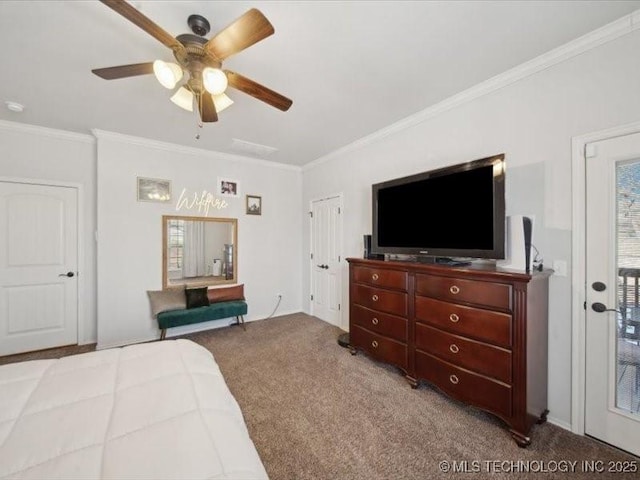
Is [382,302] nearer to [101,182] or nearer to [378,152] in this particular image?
[378,152]

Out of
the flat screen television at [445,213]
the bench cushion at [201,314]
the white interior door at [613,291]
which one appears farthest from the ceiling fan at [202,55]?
the bench cushion at [201,314]

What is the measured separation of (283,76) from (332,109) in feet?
2.33

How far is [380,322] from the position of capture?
2637mm

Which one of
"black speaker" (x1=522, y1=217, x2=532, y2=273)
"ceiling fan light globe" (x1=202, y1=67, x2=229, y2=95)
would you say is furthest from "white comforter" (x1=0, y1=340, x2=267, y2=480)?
"black speaker" (x1=522, y1=217, x2=532, y2=273)

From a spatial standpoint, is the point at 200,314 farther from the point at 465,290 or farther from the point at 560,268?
the point at 560,268

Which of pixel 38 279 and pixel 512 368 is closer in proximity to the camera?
pixel 512 368

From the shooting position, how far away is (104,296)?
3293 millimetres

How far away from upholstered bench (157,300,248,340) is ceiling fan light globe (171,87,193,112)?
255 centimetres

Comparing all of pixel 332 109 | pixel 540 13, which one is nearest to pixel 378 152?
pixel 332 109

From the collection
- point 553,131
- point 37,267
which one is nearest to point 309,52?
point 553,131

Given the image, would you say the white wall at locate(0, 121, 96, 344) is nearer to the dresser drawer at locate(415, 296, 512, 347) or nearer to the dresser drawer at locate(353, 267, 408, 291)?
the dresser drawer at locate(353, 267, 408, 291)

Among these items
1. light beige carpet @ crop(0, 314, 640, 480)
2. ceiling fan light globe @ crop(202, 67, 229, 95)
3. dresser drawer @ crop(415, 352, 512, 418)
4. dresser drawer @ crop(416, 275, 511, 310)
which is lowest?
light beige carpet @ crop(0, 314, 640, 480)

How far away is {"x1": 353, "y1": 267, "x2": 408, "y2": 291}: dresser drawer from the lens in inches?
95.7

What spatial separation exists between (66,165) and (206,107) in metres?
2.64
